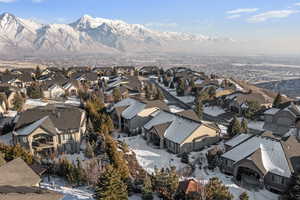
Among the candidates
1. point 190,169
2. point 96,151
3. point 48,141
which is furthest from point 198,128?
point 48,141

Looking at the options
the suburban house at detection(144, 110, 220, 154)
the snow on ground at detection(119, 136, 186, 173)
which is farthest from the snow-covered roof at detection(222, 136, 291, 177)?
the snow on ground at detection(119, 136, 186, 173)

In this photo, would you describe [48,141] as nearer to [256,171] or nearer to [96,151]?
[96,151]

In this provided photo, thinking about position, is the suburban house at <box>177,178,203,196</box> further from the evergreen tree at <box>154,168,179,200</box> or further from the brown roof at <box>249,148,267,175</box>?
the brown roof at <box>249,148,267,175</box>

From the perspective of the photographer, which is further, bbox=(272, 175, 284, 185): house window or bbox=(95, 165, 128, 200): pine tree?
bbox=(272, 175, 284, 185): house window

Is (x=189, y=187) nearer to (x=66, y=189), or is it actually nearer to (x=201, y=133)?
(x=66, y=189)

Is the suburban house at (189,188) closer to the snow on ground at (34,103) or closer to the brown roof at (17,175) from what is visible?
the brown roof at (17,175)

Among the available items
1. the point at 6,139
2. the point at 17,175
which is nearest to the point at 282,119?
the point at 17,175

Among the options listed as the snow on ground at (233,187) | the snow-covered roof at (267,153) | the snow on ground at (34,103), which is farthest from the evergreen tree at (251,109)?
the snow on ground at (34,103)
